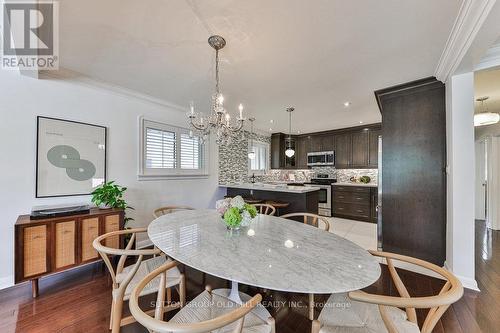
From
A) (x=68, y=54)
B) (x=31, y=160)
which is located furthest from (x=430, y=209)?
(x=31, y=160)

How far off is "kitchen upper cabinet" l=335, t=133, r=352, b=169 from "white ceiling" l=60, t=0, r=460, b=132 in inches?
104

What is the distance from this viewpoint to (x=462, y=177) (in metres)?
2.25

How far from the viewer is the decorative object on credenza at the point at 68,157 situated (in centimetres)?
242

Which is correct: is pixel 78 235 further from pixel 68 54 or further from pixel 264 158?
pixel 264 158

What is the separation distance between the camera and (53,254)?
7.02 ft

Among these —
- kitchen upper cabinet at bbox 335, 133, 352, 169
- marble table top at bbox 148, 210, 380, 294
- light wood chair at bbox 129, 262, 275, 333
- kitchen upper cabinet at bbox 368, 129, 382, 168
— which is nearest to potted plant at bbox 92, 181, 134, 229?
marble table top at bbox 148, 210, 380, 294

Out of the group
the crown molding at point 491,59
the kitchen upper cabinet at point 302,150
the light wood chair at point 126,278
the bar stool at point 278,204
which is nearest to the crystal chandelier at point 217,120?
the light wood chair at point 126,278

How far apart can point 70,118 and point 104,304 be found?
228cm

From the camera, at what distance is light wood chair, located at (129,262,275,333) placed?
0.74 m

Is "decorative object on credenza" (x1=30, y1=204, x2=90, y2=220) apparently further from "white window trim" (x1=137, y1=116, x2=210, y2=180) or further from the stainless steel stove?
the stainless steel stove

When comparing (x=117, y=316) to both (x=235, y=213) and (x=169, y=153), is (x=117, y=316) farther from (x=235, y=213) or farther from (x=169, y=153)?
(x=169, y=153)

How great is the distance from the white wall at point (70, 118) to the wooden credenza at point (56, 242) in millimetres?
327

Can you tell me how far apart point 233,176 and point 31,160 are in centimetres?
354

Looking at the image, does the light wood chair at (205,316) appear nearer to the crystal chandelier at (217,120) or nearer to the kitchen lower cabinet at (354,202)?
the crystal chandelier at (217,120)
